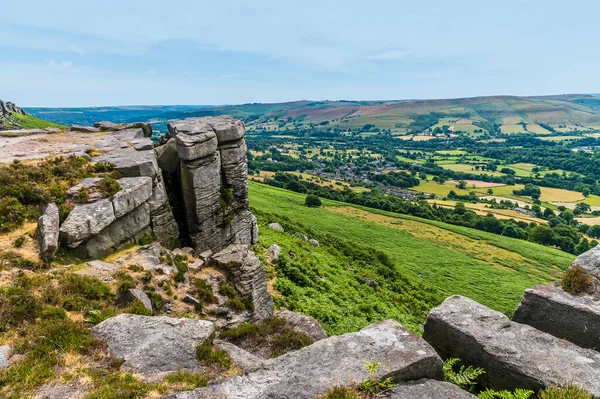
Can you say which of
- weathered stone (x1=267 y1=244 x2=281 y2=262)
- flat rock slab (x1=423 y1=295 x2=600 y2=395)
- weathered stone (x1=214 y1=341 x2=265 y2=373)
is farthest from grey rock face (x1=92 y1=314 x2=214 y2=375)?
weathered stone (x1=267 y1=244 x2=281 y2=262)

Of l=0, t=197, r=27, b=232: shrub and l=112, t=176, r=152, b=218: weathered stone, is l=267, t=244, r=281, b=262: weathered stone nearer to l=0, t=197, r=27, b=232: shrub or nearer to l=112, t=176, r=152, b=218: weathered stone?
l=112, t=176, r=152, b=218: weathered stone

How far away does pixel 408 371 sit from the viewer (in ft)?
29.2

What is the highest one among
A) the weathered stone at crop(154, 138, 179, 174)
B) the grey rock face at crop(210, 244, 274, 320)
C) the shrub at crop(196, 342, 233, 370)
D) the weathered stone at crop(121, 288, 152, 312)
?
the weathered stone at crop(154, 138, 179, 174)

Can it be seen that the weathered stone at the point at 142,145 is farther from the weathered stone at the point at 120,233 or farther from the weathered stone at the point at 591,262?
the weathered stone at the point at 591,262

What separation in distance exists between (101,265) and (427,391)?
625 inches

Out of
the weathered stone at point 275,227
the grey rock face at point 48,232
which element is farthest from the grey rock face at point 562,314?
the weathered stone at point 275,227

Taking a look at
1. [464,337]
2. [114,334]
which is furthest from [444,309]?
[114,334]

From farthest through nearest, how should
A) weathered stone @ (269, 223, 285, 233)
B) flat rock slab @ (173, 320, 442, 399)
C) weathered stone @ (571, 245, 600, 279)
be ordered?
weathered stone @ (269, 223, 285, 233) → weathered stone @ (571, 245, 600, 279) → flat rock slab @ (173, 320, 442, 399)

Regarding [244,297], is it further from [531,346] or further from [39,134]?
[39,134]

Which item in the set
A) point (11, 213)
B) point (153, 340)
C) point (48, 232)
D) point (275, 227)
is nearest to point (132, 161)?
point (11, 213)

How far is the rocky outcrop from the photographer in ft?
79.7

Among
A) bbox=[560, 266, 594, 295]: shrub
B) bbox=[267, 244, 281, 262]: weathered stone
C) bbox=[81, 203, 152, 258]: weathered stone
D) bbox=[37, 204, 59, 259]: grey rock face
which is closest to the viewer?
bbox=[560, 266, 594, 295]: shrub

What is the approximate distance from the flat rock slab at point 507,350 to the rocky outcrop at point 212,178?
60.8 ft

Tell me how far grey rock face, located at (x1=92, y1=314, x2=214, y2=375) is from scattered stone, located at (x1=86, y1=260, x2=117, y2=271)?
17.8ft
